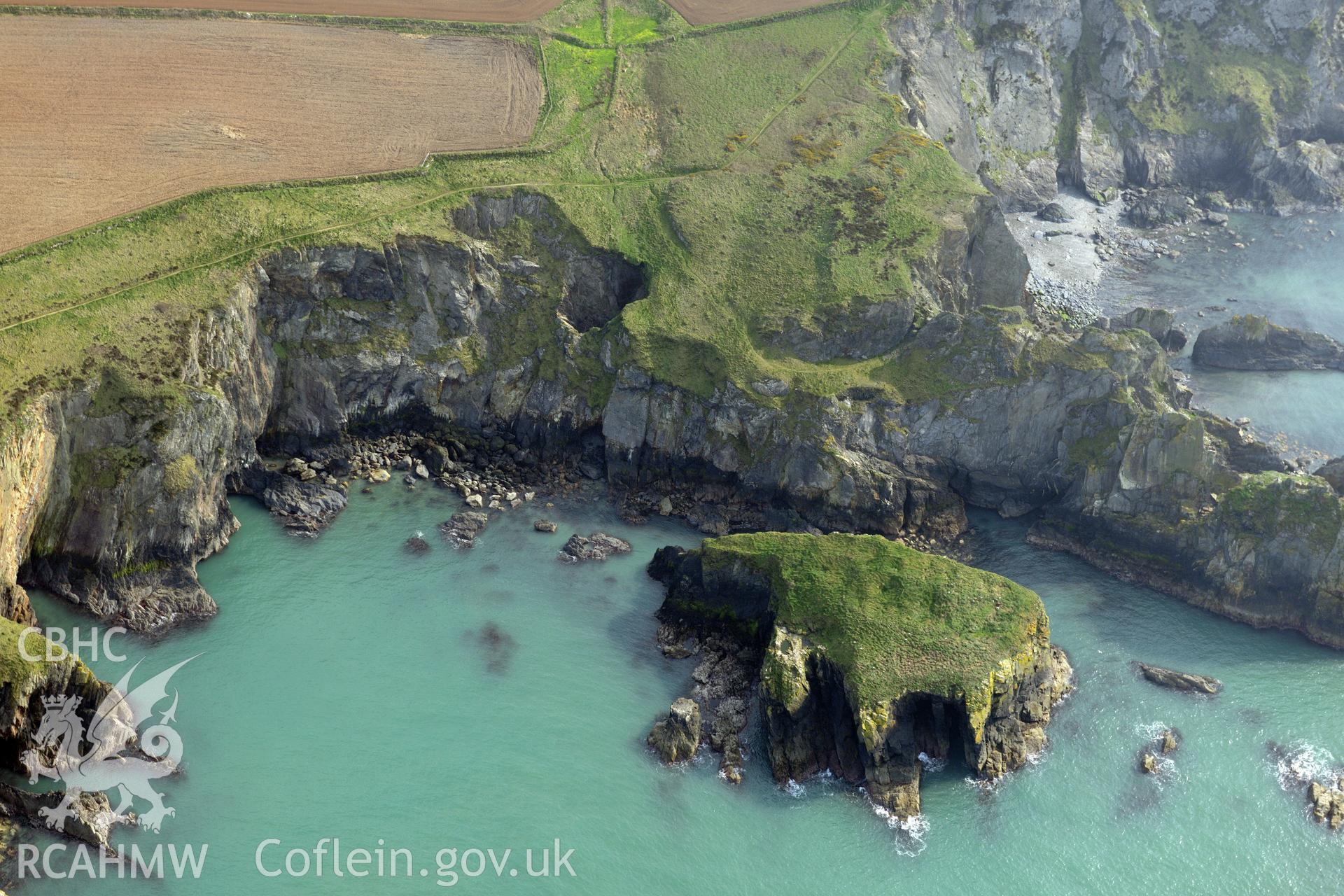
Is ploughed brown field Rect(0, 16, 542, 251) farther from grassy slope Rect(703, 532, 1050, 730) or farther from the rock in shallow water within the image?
the rock in shallow water

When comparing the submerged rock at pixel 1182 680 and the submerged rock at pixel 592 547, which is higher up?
the submerged rock at pixel 1182 680

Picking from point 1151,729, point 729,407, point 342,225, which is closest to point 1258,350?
point 1151,729

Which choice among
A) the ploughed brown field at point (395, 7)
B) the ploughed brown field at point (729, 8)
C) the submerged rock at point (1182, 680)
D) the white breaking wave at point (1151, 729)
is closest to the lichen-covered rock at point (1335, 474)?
the submerged rock at point (1182, 680)

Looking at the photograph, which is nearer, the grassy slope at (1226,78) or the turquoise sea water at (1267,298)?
the turquoise sea water at (1267,298)

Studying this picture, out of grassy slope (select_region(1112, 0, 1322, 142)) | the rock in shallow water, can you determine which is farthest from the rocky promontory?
grassy slope (select_region(1112, 0, 1322, 142))

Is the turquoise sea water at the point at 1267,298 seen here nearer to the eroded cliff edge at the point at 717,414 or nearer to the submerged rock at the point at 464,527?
the eroded cliff edge at the point at 717,414

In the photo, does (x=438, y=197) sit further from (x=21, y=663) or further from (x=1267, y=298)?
(x=1267, y=298)

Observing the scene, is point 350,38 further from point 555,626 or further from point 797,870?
point 797,870
